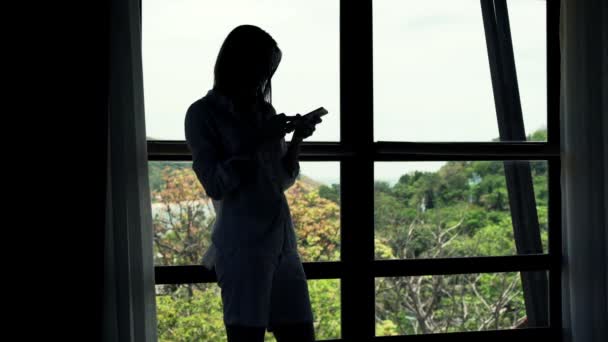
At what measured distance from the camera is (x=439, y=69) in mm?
2787

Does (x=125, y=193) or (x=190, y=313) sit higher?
(x=125, y=193)

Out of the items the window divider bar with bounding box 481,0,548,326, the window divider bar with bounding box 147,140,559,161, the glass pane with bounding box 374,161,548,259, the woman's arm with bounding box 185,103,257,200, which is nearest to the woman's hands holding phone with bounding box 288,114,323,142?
the woman's arm with bounding box 185,103,257,200

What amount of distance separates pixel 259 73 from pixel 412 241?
1129 mm

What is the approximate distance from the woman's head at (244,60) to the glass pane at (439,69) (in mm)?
827

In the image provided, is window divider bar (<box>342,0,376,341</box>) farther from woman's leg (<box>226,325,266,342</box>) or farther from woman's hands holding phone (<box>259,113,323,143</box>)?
woman's leg (<box>226,325,266,342</box>)

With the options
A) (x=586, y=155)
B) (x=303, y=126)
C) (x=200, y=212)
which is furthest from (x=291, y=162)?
(x=586, y=155)

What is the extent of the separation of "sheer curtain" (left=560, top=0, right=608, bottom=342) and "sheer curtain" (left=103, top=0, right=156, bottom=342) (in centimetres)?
168

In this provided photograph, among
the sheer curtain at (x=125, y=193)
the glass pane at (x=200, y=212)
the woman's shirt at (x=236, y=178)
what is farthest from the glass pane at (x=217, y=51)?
the woman's shirt at (x=236, y=178)

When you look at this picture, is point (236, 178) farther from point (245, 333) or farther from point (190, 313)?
point (190, 313)

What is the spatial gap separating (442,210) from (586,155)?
2.01 ft

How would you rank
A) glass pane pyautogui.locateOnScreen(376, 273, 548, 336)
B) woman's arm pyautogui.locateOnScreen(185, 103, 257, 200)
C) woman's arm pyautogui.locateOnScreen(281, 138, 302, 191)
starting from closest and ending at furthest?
woman's arm pyautogui.locateOnScreen(185, 103, 257, 200) < woman's arm pyautogui.locateOnScreen(281, 138, 302, 191) < glass pane pyautogui.locateOnScreen(376, 273, 548, 336)

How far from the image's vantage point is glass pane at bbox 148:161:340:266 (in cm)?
257

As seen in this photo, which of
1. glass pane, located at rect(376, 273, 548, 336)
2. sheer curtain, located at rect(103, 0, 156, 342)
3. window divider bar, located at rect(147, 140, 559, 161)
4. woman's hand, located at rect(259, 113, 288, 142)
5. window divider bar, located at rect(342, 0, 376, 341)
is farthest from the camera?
glass pane, located at rect(376, 273, 548, 336)

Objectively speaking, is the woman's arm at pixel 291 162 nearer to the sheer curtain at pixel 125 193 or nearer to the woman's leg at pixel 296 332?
the woman's leg at pixel 296 332
